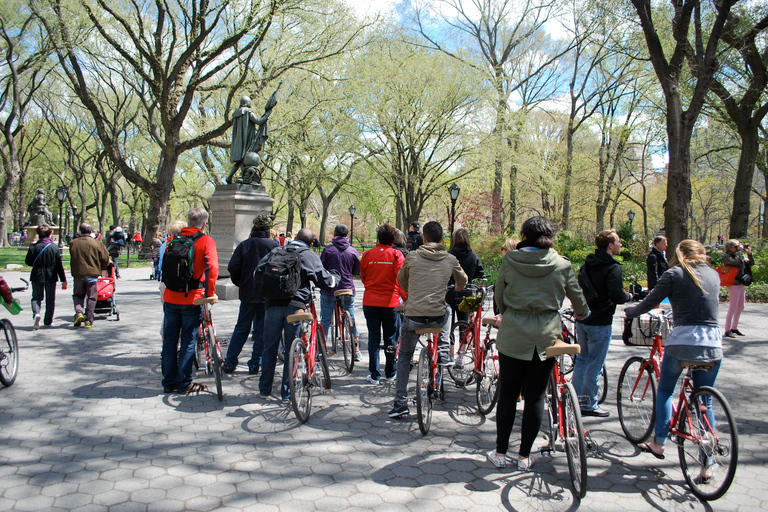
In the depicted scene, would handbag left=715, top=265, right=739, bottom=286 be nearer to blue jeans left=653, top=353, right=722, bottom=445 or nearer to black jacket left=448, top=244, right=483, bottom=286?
black jacket left=448, top=244, right=483, bottom=286

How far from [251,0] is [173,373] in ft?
45.9

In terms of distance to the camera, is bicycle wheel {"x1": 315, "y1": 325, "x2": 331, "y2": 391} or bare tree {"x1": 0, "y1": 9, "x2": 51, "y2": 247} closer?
bicycle wheel {"x1": 315, "y1": 325, "x2": 331, "y2": 391}

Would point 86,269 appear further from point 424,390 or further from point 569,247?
point 569,247

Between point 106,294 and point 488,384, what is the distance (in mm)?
7623

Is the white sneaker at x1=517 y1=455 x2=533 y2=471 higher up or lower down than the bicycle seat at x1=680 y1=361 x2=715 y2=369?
lower down

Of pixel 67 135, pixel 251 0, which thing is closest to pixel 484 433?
pixel 251 0

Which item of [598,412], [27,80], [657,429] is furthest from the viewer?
[27,80]

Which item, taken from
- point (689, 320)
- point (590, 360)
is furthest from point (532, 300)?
point (590, 360)

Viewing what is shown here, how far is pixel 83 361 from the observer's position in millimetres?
6984

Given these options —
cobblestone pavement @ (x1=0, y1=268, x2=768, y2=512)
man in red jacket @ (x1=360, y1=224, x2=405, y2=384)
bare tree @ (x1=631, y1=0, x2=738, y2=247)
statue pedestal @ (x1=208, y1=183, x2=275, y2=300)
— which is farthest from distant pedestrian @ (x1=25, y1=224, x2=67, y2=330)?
bare tree @ (x1=631, y1=0, x2=738, y2=247)

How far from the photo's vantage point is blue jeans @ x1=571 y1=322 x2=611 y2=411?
5.00m

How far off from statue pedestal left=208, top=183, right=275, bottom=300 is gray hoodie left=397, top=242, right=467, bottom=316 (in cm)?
862

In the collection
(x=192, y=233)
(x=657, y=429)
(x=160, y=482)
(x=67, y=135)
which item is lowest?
(x=160, y=482)

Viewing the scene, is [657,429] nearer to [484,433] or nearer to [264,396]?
[484,433]
